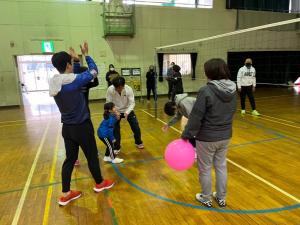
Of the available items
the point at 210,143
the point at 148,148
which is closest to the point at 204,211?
the point at 210,143

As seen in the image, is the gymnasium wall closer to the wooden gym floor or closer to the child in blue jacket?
the wooden gym floor

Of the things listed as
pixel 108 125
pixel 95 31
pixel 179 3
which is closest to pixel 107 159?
pixel 108 125

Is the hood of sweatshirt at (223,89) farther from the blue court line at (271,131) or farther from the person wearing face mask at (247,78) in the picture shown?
the person wearing face mask at (247,78)

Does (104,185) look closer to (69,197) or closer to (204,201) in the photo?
(69,197)

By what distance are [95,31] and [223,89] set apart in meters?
9.71

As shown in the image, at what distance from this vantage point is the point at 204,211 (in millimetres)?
2531

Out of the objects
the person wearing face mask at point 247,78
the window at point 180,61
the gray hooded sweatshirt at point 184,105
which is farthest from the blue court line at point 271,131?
the window at point 180,61

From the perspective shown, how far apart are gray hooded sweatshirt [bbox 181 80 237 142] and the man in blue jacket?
43.6 inches

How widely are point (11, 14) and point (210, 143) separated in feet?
34.1

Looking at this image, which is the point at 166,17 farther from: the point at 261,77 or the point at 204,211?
the point at 204,211

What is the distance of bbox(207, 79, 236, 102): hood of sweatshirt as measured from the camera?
86.5 inches

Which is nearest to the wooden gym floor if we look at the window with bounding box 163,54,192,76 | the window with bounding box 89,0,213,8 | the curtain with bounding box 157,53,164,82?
the curtain with bounding box 157,53,164,82

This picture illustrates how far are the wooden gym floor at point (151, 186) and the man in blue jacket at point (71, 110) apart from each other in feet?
1.17

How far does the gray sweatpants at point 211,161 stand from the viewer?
2352 millimetres
